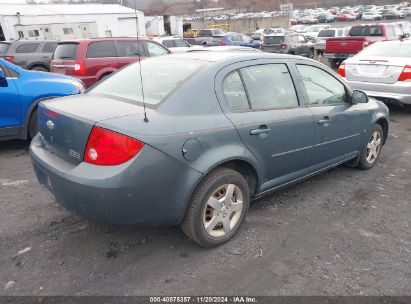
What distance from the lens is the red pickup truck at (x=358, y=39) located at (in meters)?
13.9

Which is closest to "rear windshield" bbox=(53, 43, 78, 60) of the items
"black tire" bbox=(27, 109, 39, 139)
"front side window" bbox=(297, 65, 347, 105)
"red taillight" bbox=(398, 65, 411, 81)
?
"black tire" bbox=(27, 109, 39, 139)

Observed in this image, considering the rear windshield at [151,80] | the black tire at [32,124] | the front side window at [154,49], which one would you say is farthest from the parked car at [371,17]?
the rear windshield at [151,80]

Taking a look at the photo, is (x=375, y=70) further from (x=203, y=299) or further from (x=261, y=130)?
(x=203, y=299)

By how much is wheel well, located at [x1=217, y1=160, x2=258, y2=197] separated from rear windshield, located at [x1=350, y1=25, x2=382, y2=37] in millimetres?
13356

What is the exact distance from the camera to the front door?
3814mm

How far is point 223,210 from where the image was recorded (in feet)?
10.2

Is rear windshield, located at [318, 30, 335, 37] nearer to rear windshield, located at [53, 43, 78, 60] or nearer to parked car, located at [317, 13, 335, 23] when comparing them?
rear windshield, located at [53, 43, 78, 60]

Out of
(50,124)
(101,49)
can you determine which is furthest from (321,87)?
(101,49)

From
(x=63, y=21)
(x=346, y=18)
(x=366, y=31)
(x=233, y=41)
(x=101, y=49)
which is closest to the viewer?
(x=101, y=49)

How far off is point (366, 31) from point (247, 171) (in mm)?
13846

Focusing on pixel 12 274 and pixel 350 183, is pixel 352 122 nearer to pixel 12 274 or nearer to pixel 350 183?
pixel 350 183

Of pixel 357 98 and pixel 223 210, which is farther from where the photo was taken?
pixel 357 98

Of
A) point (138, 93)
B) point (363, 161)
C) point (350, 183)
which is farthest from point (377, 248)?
point (138, 93)

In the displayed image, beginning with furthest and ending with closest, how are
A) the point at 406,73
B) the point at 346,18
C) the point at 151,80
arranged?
the point at 346,18 → the point at 406,73 → the point at 151,80
